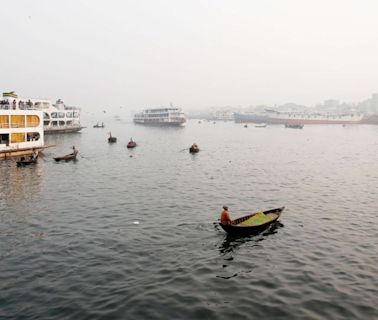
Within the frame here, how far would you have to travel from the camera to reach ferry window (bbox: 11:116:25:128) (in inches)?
2481

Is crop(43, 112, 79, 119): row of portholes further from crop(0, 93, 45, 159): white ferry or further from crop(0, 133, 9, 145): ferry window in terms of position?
crop(0, 133, 9, 145): ferry window

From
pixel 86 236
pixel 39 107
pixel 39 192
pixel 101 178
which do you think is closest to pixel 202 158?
pixel 101 178

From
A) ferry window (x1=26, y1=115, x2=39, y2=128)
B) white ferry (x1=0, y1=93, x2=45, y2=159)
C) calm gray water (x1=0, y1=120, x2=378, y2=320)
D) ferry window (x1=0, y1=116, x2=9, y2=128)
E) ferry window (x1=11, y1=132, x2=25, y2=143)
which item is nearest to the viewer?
calm gray water (x1=0, y1=120, x2=378, y2=320)

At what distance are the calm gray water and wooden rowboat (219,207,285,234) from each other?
712 millimetres

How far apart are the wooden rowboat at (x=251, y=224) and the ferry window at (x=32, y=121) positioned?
5263 centimetres

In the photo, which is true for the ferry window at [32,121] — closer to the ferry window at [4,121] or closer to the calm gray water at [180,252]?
the ferry window at [4,121]

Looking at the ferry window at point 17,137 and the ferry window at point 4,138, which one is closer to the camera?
the ferry window at point 4,138

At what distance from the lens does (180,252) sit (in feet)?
77.3

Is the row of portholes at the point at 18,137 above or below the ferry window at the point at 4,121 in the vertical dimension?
below

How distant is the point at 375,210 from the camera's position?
1372 inches

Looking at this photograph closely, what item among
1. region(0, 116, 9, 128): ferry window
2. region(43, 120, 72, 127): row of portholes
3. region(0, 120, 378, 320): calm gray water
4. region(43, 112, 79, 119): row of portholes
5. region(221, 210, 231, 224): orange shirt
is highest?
region(43, 112, 79, 119): row of portholes

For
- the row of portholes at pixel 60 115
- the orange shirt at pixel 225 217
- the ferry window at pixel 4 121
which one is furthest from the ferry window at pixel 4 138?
the row of portholes at pixel 60 115

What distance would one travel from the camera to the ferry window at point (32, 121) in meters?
66.5

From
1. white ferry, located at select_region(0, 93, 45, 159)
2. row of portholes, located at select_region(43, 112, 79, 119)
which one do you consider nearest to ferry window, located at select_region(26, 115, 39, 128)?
white ferry, located at select_region(0, 93, 45, 159)
